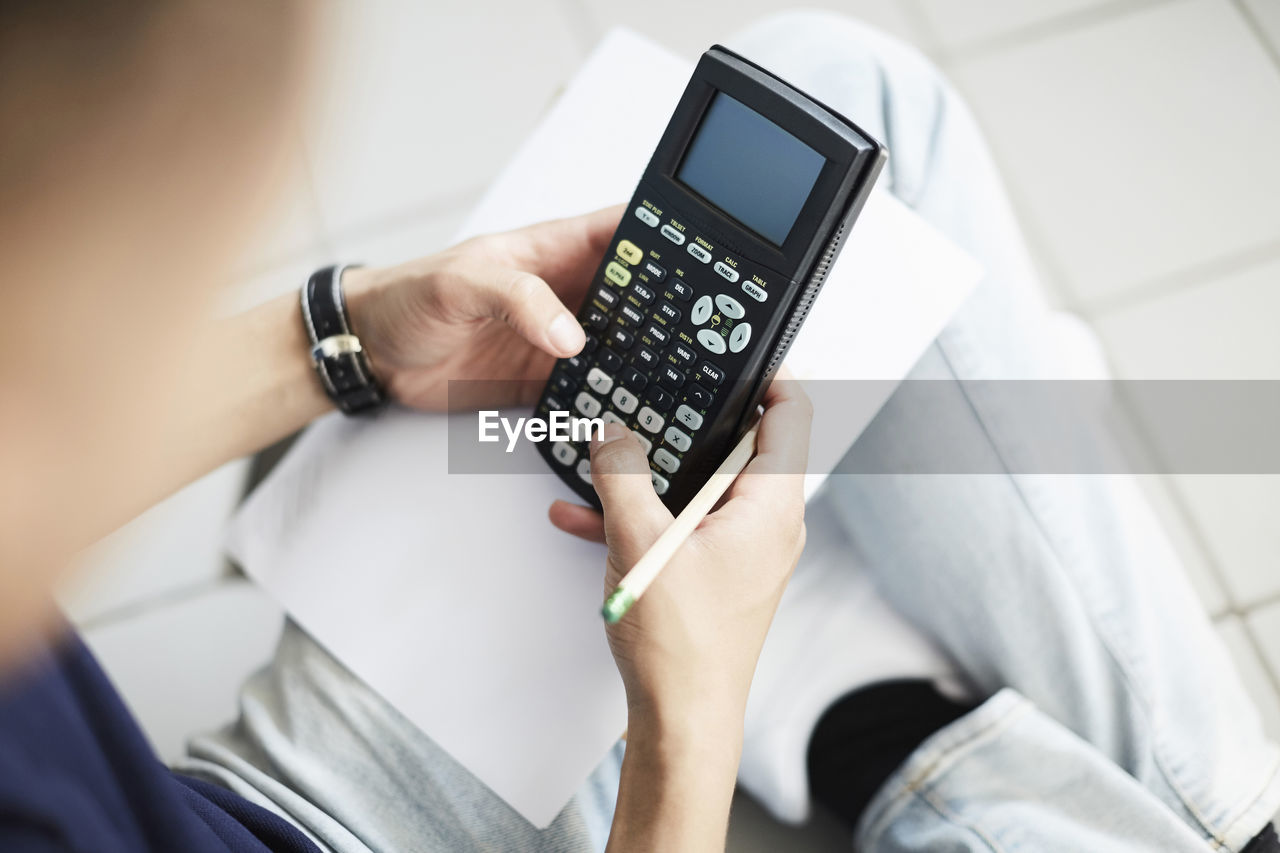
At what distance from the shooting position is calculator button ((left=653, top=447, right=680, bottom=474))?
446 millimetres

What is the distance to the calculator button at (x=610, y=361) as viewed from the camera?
18.2 inches

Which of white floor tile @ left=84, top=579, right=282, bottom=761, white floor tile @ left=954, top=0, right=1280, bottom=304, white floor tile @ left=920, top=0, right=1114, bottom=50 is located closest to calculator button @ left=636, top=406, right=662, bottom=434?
white floor tile @ left=84, top=579, right=282, bottom=761

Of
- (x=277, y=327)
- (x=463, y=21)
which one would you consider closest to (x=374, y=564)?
(x=277, y=327)

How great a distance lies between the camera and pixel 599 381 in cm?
47

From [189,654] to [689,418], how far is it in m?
0.59

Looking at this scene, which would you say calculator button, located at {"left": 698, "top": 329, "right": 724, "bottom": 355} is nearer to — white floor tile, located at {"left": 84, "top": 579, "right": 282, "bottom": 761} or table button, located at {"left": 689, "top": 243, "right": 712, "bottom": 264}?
table button, located at {"left": 689, "top": 243, "right": 712, "bottom": 264}

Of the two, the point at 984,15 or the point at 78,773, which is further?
the point at 984,15

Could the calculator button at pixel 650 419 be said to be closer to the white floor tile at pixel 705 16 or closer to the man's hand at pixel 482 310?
the man's hand at pixel 482 310

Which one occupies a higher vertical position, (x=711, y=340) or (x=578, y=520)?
(x=711, y=340)

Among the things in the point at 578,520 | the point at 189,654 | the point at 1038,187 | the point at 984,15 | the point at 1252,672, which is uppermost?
the point at 984,15

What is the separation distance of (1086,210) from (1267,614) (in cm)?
42

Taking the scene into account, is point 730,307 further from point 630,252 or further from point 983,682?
point 983,682

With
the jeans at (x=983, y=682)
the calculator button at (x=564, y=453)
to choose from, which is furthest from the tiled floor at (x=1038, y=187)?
the calculator button at (x=564, y=453)

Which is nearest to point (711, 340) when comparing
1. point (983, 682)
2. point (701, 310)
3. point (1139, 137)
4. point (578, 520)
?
point (701, 310)
